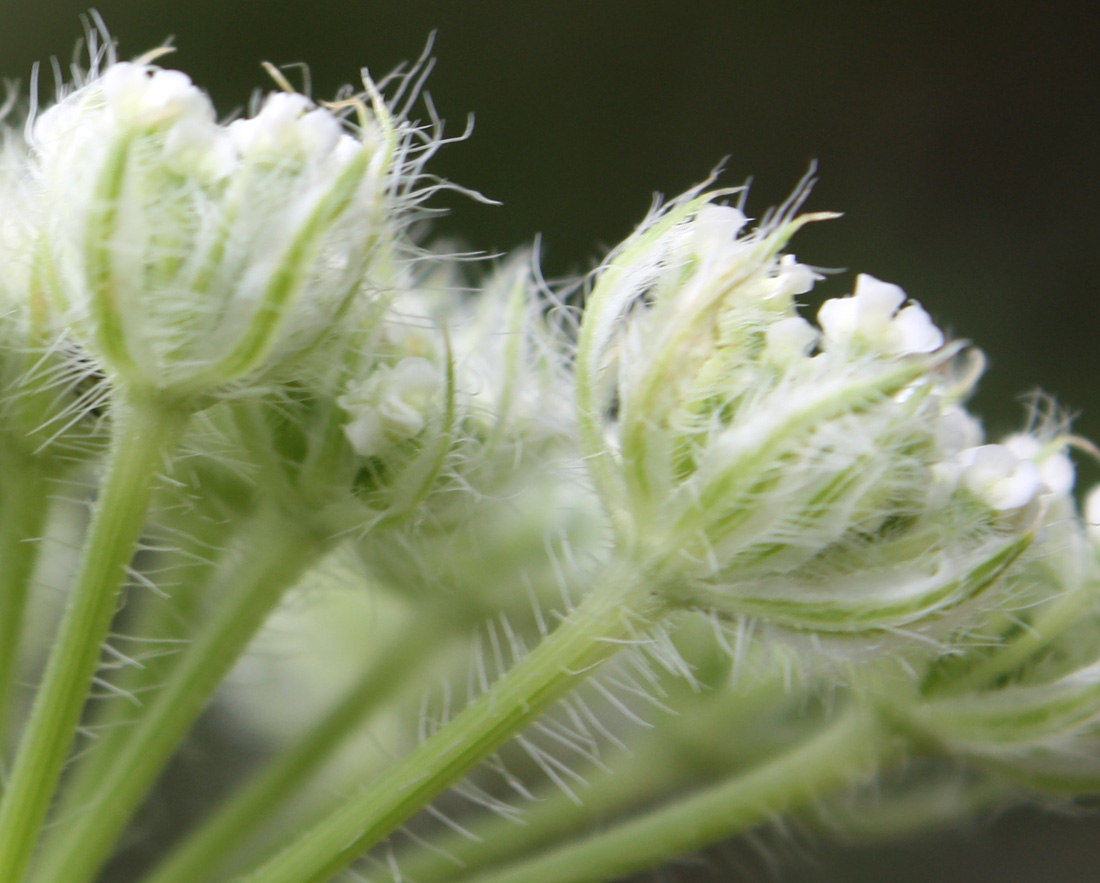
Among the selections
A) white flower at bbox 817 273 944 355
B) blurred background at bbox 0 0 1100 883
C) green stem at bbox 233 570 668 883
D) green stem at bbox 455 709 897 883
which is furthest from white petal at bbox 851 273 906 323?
blurred background at bbox 0 0 1100 883

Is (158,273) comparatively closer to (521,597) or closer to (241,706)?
(521,597)

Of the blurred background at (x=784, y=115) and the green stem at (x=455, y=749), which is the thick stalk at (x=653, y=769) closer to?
the green stem at (x=455, y=749)

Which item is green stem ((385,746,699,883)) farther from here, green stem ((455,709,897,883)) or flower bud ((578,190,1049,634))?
flower bud ((578,190,1049,634))

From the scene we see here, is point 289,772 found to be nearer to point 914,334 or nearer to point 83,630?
point 83,630

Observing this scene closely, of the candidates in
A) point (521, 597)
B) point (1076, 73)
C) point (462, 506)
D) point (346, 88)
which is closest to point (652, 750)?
point (521, 597)

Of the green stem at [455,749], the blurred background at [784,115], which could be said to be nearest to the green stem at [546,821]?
the green stem at [455,749]

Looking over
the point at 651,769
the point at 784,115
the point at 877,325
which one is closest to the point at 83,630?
the point at 877,325
